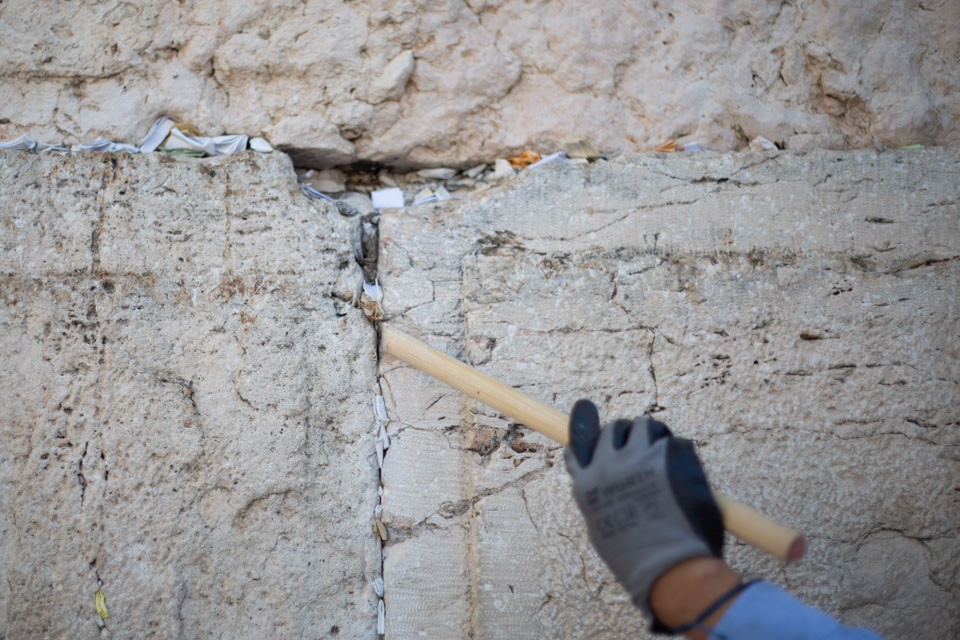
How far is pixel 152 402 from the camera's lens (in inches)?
60.9

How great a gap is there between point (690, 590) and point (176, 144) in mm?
1519

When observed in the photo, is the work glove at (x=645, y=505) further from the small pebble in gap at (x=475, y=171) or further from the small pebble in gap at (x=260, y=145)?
the small pebble in gap at (x=260, y=145)

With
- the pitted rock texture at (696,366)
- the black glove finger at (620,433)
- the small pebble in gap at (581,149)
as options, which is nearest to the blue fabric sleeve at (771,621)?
the black glove finger at (620,433)

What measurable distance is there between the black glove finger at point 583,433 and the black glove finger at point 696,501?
0.14 metres

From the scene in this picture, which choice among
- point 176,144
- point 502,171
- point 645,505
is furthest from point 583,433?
point 176,144

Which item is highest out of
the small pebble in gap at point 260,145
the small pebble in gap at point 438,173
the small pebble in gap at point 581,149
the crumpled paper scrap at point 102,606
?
→ the small pebble in gap at point 581,149

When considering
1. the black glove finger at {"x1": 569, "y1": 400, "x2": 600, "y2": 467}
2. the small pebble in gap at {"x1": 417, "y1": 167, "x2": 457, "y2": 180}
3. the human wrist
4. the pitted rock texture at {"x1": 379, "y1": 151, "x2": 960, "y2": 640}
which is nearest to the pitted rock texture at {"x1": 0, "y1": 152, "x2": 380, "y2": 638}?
the pitted rock texture at {"x1": 379, "y1": 151, "x2": 960, "y2": 640}

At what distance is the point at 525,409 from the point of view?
133cm

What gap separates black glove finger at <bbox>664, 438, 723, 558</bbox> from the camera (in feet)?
3.37

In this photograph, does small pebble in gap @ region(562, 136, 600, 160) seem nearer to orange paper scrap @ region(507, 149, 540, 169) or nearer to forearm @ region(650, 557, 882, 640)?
orange paper scrap @ region(507, 149, 540, 169)

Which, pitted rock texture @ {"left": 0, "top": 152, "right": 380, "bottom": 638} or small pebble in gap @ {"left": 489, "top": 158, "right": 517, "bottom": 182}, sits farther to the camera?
small pebble in gap @ {"left": 489, "top": 158, "right": 517, "bottom": 182}

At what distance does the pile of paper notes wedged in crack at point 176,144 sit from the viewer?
5.52 feet

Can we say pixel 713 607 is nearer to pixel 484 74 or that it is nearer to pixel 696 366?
pixel 696 366

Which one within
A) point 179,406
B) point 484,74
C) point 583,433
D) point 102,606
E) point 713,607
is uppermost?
point 484,74
